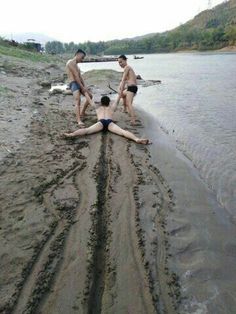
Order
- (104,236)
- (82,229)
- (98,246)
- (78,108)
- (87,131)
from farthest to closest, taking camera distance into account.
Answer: (78,108) < (87,131) < (82,229) < (104,236) < (98,246)

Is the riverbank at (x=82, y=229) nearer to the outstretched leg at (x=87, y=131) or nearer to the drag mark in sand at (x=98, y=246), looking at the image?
the drag mark in sand at (x=98, y=246)

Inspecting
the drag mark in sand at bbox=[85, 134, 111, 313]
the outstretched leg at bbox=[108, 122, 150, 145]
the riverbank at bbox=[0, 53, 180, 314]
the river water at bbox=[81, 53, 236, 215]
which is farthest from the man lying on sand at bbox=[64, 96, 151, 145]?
the drag mark in sand at bbox=[85, 134, 111, 313]

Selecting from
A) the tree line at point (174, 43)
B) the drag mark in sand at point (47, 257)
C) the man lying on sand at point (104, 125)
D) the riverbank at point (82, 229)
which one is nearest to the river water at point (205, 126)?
the riverbank at point (82, 229)

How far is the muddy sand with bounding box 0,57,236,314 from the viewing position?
317cm

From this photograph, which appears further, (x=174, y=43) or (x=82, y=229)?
(x=174, y=43)

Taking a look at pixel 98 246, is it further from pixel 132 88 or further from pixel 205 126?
pixel 205 126

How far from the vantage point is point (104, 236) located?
4129 millimetres

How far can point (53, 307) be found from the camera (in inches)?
119

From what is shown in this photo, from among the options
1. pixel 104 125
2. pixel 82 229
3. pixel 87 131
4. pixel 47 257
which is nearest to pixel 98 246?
pixel 82 229

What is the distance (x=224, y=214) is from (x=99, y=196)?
1.89 m

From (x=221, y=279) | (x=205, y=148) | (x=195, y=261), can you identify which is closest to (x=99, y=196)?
(x=195, y=261)

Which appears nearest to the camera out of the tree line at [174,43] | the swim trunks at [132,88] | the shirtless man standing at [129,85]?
the shirtless man standing at [129,85]

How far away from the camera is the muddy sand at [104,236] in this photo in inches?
125

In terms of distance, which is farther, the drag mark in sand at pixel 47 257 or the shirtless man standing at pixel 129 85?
the shirtless man standing at pixel 129 85
